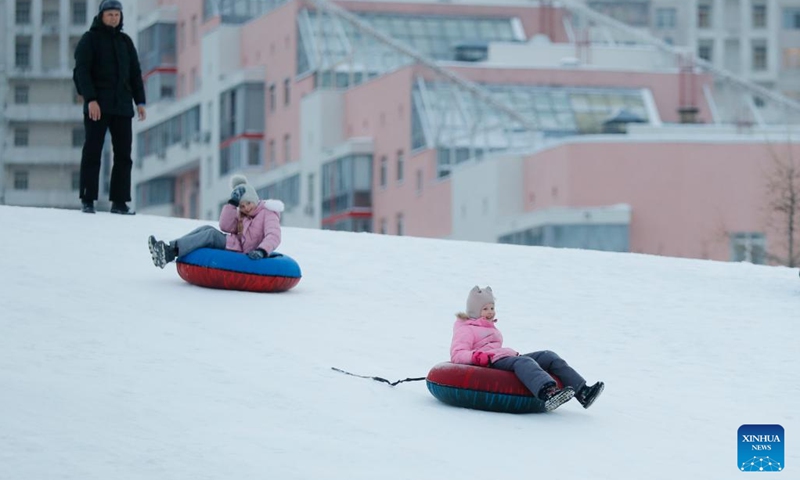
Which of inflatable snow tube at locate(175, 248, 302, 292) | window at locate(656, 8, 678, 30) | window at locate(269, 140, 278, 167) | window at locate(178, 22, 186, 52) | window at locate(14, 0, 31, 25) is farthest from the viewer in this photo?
window at locate(656, 8, 678, 30)

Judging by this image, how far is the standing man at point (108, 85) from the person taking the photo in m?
24.4

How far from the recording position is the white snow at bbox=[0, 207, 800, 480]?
579 inches

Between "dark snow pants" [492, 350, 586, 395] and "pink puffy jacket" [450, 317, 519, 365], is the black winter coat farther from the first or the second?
"dark snow pants" [492, 350, 586, 395]

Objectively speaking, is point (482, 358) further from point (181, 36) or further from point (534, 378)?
point (181, 36)

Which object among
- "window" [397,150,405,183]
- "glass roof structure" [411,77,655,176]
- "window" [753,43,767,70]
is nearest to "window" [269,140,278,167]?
"window" [397,150,405,183]

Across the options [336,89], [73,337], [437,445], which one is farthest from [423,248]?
[336,89]

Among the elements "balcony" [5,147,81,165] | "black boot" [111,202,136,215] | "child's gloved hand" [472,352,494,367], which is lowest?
"child's gloved hand" [472,352,494,367]

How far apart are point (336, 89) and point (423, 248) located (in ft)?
206

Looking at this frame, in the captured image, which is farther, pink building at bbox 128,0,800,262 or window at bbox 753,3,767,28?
window at bbox 753,3,767,28

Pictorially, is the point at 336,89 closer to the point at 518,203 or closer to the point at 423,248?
the point at 518,203

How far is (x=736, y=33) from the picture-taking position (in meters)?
147

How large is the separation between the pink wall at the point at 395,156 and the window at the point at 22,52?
54.6 meters

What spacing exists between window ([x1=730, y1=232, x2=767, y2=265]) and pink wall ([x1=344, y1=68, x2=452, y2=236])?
11.3 m

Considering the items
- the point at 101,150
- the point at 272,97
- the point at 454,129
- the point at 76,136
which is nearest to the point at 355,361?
the point at 101,150
